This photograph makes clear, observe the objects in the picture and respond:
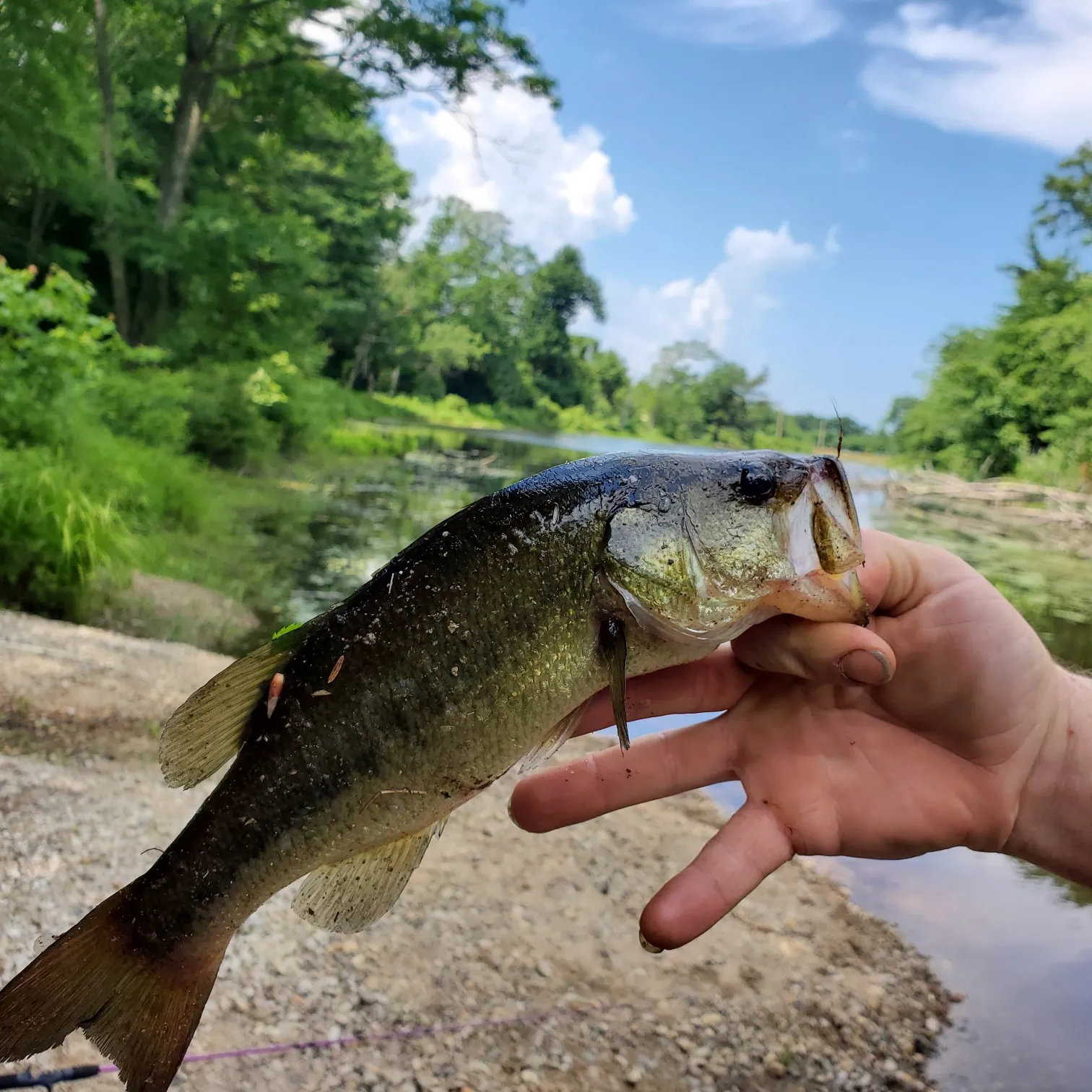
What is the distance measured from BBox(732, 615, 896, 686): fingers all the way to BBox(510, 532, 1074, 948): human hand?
21mm

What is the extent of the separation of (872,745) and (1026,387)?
143 feet

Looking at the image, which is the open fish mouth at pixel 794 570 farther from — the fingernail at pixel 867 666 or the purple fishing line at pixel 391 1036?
the purple fishing line at pixel 391 1036

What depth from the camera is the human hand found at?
213cm

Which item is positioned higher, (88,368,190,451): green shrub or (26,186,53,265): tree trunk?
(26,186,53,265): tree trunk

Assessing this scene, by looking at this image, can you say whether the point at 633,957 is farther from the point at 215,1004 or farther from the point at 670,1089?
the point at 215,1004

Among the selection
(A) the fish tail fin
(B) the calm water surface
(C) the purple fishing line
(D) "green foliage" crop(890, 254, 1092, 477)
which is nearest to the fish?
(A) the fish tail fin

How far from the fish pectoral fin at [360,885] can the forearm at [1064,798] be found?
1.69 m

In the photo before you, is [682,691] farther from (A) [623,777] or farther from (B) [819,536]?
(B) [819,536]

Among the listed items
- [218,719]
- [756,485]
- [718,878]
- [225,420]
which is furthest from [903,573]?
[225,420]

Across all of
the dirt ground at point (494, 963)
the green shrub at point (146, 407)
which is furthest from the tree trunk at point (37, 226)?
the dirt ground at point (494, 963)

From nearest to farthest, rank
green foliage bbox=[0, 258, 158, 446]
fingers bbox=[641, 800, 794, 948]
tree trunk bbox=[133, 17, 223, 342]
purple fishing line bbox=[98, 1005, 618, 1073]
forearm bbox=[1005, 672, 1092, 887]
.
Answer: fingers bbox=[641, 800, 794, 948] < forearm bbox=[1005, 672, 1092, 887] < purple fishing line bbox=[98, 1005, 618, 1073] < green foliage bbox=[0, 258, 158, 446] < tree trunk bbox=[133, 17, 223, 342]

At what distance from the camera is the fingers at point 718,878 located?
198 cm

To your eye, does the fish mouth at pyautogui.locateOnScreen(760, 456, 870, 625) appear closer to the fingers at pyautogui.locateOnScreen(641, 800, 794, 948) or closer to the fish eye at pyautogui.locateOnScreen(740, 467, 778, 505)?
the fish eye at pyautogui.locateOnScreen(740, 467, 778, 505)

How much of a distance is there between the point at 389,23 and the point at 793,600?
18.1 meters
